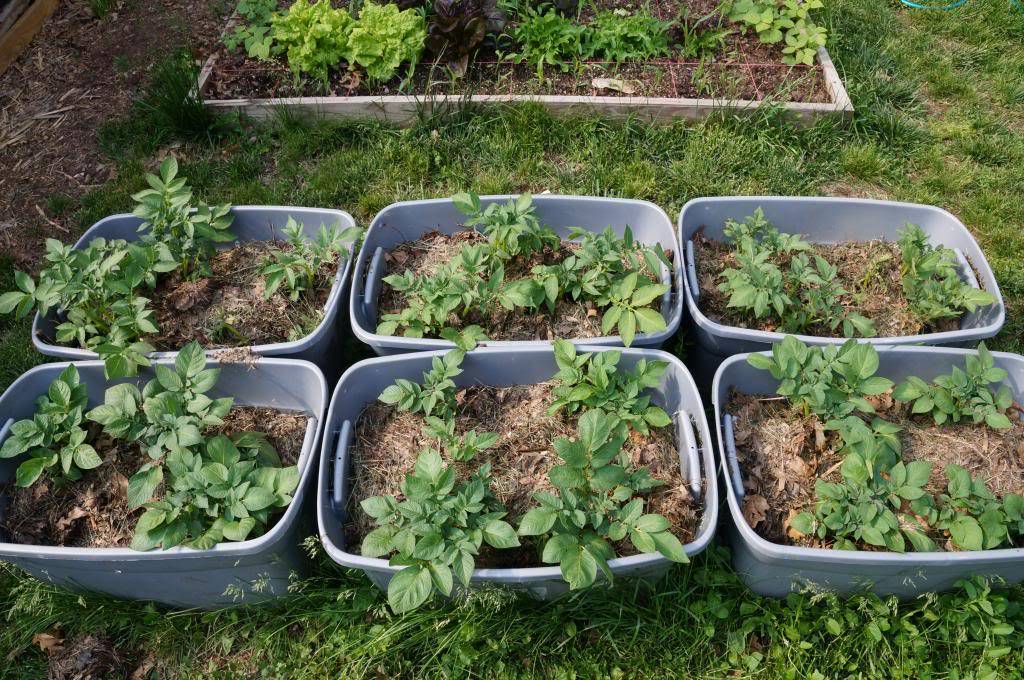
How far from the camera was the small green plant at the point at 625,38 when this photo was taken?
338 centimetres

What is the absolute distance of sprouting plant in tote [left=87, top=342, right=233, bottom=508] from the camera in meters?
1.83

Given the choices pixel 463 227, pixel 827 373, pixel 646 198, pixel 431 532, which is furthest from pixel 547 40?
pixel 431 532

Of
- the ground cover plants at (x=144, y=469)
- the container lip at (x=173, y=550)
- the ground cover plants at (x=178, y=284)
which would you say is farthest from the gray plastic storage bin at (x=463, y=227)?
the container lip at (x=173, y=550)

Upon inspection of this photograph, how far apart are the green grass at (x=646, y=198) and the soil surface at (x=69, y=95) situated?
128 mm

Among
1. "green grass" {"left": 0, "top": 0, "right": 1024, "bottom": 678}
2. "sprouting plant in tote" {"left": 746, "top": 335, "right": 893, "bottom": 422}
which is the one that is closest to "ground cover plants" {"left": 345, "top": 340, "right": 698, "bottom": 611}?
"green grass" {"left": 0, "top": 0, "right": 1024, "bottom": 678}

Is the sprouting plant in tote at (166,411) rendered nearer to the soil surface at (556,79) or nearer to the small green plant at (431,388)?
the small green plant at (431,388)

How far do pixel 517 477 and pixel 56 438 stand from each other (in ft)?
4.29

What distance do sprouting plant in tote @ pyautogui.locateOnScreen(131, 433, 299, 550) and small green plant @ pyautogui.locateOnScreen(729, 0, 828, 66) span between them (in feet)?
10.3

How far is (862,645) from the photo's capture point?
1.92 meters

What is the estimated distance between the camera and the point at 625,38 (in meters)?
3.44

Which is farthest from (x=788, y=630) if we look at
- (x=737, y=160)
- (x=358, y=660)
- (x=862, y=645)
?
(x=737, y=160)

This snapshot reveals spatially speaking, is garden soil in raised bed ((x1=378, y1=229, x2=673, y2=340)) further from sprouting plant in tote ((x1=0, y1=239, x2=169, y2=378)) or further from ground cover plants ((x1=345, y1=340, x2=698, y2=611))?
sprouting plant in tote ((x1=0, y1=239, x2=169, y2=378))

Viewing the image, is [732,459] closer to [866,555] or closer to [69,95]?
[866,555]

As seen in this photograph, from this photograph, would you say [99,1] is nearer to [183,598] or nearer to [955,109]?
[183,598]
